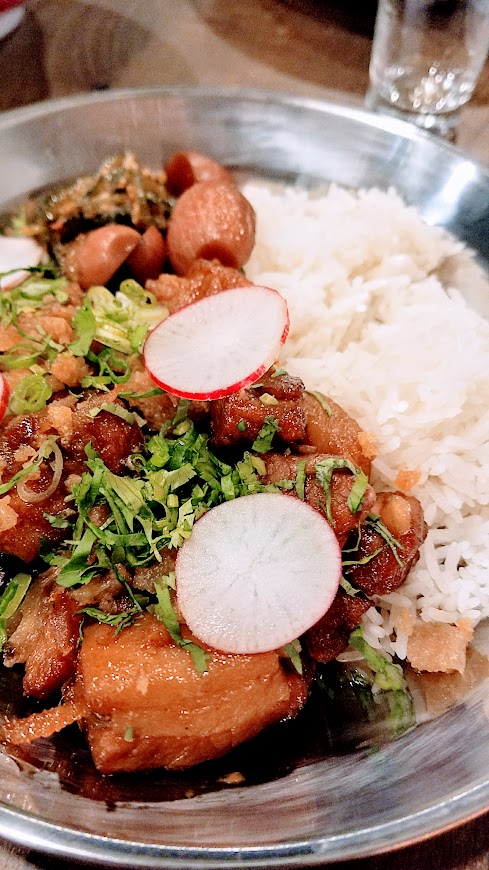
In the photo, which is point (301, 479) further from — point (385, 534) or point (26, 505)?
point (26, 505)

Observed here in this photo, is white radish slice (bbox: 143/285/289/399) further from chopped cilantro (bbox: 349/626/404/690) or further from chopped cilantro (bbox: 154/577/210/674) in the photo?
chopped cilantro (bbox: 349/626/404/690)

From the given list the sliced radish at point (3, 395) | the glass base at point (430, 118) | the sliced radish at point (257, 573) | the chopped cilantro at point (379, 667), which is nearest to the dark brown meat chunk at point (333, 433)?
the sliced radish at point (257, 573)

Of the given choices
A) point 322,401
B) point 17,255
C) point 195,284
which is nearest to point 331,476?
point 322,401

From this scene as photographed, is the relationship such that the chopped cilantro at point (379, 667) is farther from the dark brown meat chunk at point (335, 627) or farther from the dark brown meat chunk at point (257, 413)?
the dark brown meat chunk at point (257, 413)

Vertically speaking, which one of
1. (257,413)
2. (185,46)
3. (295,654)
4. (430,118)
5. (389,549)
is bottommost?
(295,654)

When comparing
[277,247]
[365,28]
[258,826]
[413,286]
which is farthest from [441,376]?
[365,28]

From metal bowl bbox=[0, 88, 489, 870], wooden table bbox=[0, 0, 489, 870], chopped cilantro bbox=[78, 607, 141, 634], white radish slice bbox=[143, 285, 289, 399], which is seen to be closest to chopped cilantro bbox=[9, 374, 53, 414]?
white radish slice bbox=[143, 285, 289, 399]
